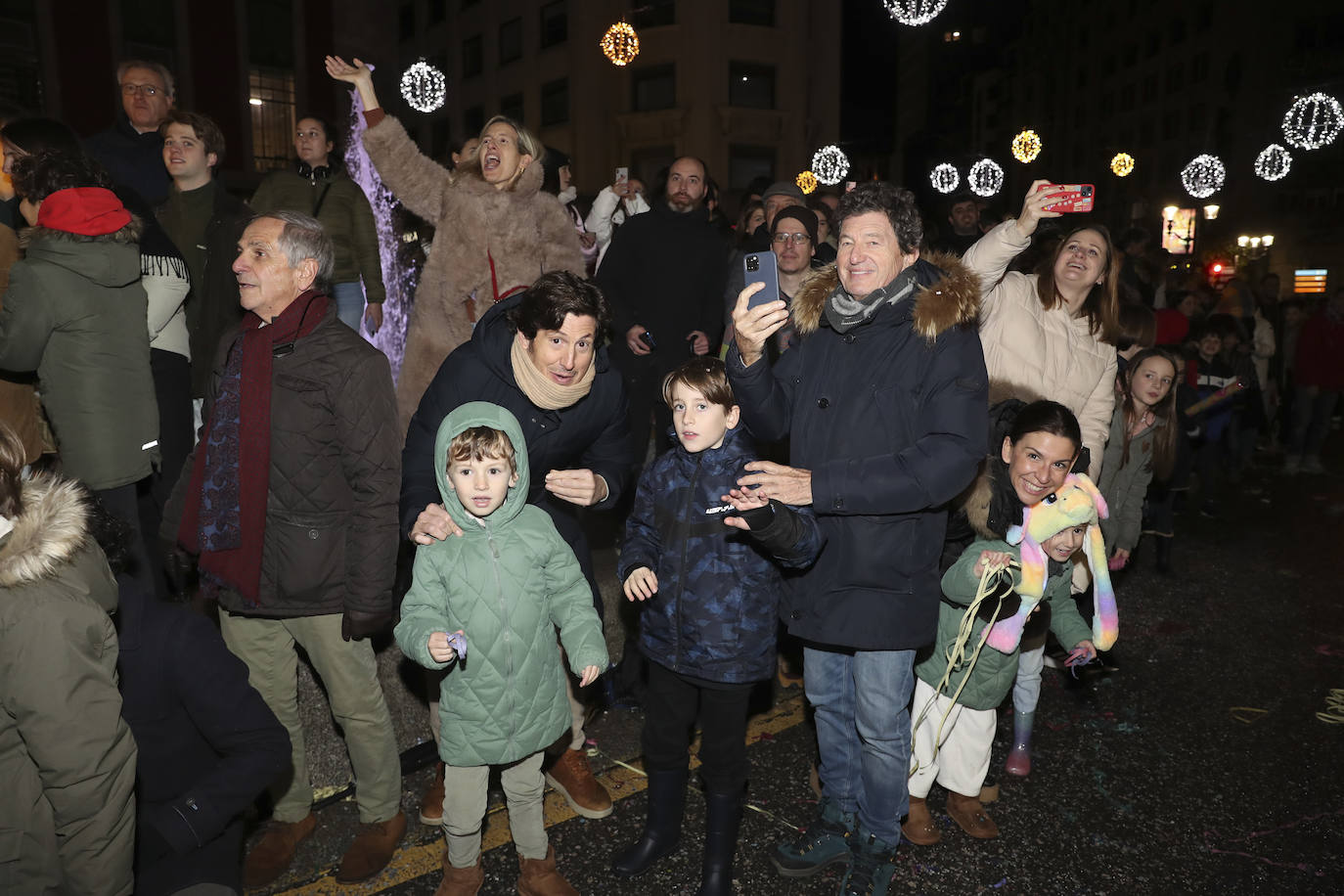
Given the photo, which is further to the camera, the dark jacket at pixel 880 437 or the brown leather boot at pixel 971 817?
the brown leather boot at pixel 971 817

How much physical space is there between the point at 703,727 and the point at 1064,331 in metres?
2.90

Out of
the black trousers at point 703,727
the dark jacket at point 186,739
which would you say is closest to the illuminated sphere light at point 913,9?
the black trousers at point 703,727

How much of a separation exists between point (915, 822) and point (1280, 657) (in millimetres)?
3263

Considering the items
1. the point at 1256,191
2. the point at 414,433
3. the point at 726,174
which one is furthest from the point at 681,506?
the point at 1256,191

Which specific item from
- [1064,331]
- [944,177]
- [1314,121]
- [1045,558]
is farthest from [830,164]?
[1045,558]

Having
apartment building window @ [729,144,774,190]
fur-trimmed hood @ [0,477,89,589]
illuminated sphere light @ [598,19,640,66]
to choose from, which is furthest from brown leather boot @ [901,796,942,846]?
apartment building window @ [729,144,774,190]

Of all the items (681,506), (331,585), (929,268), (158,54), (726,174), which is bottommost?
(331,585)

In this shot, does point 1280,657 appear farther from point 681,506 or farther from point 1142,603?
point 681,506

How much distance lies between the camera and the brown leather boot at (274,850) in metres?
3.19

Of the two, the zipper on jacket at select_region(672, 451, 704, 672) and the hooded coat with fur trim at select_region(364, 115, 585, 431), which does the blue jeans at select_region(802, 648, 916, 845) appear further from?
the hooded coat with fur trim at select_region(364, 115, 585, 431)

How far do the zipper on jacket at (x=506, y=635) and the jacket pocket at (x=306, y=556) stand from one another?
2.12 ft

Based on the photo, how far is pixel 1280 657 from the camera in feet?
17.5

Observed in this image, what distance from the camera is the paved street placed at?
3324mm

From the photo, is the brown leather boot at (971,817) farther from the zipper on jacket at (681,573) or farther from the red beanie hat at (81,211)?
the red beanie hat at (81,211)
